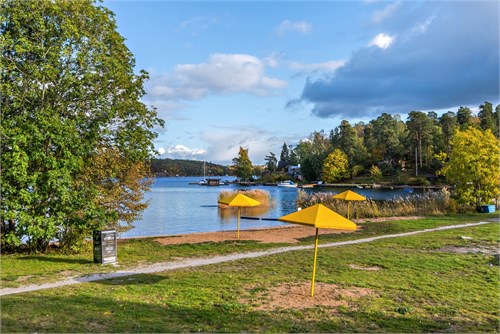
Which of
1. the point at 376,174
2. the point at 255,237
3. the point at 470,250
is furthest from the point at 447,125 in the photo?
the point at 470,250

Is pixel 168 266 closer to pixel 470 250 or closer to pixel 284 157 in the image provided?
pixel 470 250

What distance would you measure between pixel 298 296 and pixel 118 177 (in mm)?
8492

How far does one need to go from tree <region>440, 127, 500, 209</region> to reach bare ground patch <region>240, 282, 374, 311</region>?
20.5 m

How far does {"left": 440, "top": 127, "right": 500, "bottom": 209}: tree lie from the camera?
25203 millimetres

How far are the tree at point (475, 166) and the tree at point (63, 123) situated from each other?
67.5ft

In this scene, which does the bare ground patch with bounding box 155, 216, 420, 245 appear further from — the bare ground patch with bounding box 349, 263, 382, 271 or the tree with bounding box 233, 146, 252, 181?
the tree with bounding box 233, 146, 252, 181

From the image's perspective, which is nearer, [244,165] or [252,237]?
[252,237]

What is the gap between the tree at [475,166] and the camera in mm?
25203

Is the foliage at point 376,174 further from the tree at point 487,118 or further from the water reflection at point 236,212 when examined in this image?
the water reflection at point 236,212

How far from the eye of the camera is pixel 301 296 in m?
8.02

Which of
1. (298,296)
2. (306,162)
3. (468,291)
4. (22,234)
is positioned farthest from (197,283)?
(306,162)

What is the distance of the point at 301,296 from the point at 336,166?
85.6 m

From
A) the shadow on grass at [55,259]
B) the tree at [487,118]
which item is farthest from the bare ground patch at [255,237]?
the tree at [487,118]

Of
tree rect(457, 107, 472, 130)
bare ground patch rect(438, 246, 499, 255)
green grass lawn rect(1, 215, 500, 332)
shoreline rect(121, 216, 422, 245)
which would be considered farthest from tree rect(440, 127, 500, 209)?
tree rect(457, 107, 472, 130)
